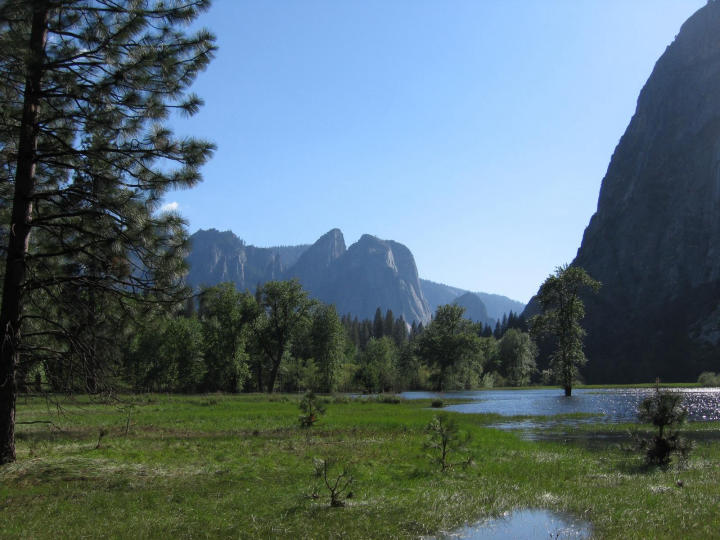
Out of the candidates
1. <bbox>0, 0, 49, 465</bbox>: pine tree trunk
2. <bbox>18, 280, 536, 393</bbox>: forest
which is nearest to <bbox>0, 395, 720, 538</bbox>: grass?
<bbox>0, 0, 49, 465</bbox>: pine tree trunk

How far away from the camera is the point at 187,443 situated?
21422 millimetres

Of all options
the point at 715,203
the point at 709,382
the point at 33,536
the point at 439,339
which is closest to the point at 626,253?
the point at 715,203

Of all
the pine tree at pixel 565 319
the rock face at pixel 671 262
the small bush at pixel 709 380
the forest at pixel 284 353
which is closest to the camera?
the pine tree at pixel 565 319

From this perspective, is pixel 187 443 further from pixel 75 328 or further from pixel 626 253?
pixel 626 253

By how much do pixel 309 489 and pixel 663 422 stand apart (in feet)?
41.4

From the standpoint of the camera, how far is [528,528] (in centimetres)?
1021

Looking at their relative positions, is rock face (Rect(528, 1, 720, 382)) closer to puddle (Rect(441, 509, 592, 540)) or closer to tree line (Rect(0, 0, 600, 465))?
puddle (Rect(441, 509, 592, 540))

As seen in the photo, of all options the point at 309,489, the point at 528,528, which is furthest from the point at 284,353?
the point at 528,528

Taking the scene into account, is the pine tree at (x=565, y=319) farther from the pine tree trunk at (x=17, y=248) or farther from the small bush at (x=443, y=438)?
the pine tree trunk at (x=17, y=248)

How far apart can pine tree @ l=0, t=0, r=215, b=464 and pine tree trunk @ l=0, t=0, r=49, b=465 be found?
0.09ft

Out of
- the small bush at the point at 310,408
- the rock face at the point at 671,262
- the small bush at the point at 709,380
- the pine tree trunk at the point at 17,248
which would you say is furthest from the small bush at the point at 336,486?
the rock face at the point at 671,262

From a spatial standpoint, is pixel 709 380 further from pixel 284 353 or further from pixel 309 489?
pixel 309 489

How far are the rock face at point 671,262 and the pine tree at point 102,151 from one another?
5916 inches

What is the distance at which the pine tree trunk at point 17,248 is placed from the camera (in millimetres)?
13719
